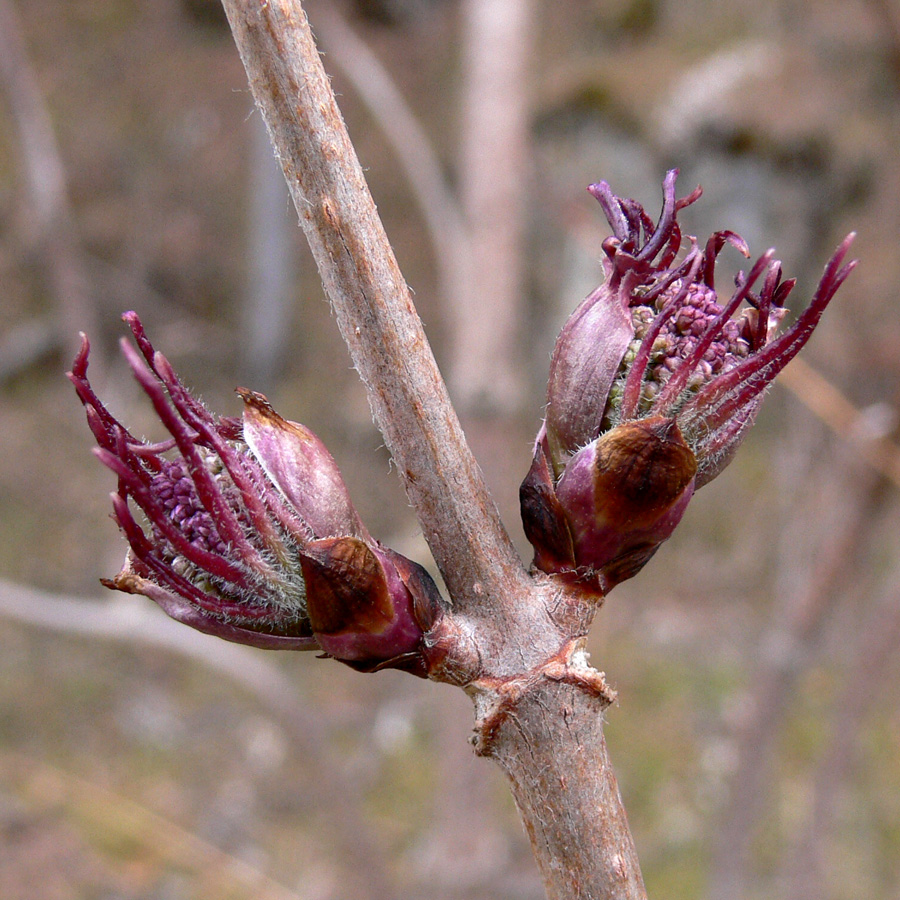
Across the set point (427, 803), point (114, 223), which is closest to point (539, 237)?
point (427, 803)

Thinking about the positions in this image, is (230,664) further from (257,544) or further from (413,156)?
(257,544)

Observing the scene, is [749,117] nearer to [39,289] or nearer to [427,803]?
[427,803]

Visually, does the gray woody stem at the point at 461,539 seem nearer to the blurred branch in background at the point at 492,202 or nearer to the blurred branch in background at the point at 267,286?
the blurred branch in background at the point at 492,202

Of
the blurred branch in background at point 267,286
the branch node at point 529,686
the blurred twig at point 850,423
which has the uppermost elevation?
the blurred branch in background at point 267,286

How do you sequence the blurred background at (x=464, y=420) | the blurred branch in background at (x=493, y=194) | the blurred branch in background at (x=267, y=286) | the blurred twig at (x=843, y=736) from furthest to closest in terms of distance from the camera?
the blurred branch in background at (x=267, y=286)
the blurred background at (x=464, y=420)
the blurred branch in background at (x=493, y=194)
the blurred twig at (x=843, y=736)

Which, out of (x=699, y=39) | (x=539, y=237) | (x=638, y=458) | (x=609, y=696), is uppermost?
(x=699, y=39)

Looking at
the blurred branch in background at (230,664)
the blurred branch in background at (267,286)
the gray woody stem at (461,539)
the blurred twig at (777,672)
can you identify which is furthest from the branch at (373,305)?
the blurred branch in background at (267,286)
